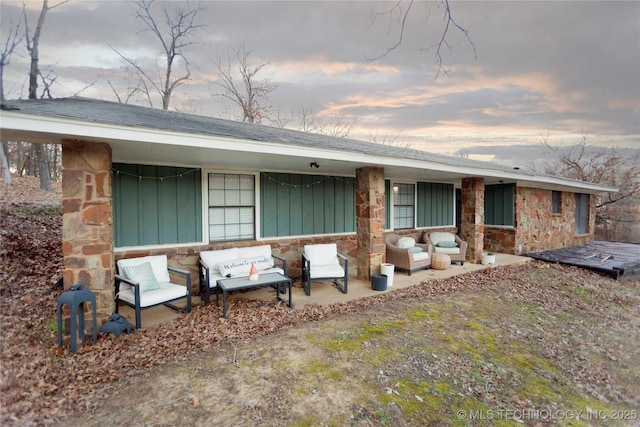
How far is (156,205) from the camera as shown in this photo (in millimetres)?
5215

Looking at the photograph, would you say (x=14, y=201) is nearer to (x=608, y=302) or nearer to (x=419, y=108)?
(x=419, y=108)

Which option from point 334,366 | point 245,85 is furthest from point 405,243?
point 245,85

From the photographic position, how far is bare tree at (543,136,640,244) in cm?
1777

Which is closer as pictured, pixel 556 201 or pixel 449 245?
pixel 449 245

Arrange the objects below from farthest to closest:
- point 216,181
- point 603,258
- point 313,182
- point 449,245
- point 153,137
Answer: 1. point 603,258
2. point 449,245
3. point 313,182
4. point 216,181
5. point 153,137

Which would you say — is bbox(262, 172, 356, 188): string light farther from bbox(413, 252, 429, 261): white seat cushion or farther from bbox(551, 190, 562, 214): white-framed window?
bbox(551, 190, 562, 214): white-framed window

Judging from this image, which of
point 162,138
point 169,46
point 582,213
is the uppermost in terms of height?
point 169,46

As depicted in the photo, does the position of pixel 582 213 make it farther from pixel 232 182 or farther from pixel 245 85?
pixel 245 85

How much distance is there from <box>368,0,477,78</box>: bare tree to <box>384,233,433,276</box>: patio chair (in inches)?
181

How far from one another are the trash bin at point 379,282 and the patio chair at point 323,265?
54 cm

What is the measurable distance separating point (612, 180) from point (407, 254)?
1976 cm

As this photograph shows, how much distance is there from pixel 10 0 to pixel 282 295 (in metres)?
15.3

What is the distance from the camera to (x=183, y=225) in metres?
5.45

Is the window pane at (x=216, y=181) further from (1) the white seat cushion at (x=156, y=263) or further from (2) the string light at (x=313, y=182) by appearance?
(1) the white seat cushion at (x=156, y=263)
